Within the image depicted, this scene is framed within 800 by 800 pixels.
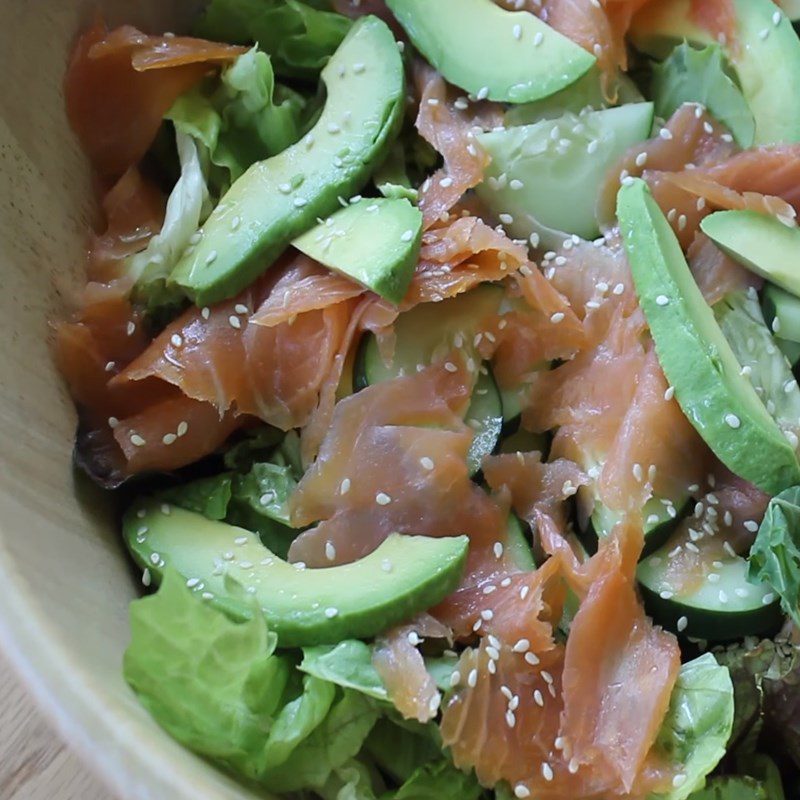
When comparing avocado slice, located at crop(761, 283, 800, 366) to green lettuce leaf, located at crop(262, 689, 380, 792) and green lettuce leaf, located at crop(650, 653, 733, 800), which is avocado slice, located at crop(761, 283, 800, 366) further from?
green lettuce leaf, located at crop(262, 689, 380, 792)

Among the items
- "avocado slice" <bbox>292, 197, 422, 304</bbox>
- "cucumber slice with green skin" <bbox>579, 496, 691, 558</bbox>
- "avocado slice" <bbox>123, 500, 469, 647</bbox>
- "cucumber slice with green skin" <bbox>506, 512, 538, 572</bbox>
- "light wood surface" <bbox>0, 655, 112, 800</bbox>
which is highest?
"avocado slice" <bbox>292, 197, 422, 304</bbox>

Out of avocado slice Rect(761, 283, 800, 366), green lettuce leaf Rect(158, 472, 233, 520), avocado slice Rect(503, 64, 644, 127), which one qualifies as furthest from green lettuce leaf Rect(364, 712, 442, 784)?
avocado slice Rect(503, 64, 644, 127)

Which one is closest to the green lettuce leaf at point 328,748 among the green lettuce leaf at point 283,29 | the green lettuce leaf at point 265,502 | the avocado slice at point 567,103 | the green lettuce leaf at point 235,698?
the green lettuce leaf at point 235,698

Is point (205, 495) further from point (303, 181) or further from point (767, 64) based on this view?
point (767, 64)

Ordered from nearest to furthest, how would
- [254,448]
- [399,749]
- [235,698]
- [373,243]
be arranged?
1. [235,698]
2. [399,749]
3. [373,243]
4. [254,448]

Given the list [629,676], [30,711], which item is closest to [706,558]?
[629,676]

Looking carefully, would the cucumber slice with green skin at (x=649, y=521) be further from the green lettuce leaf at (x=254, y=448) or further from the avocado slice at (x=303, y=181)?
the avocado slice at (x=303, y=181)

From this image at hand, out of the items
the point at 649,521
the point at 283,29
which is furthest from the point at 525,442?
the point at 283,29
